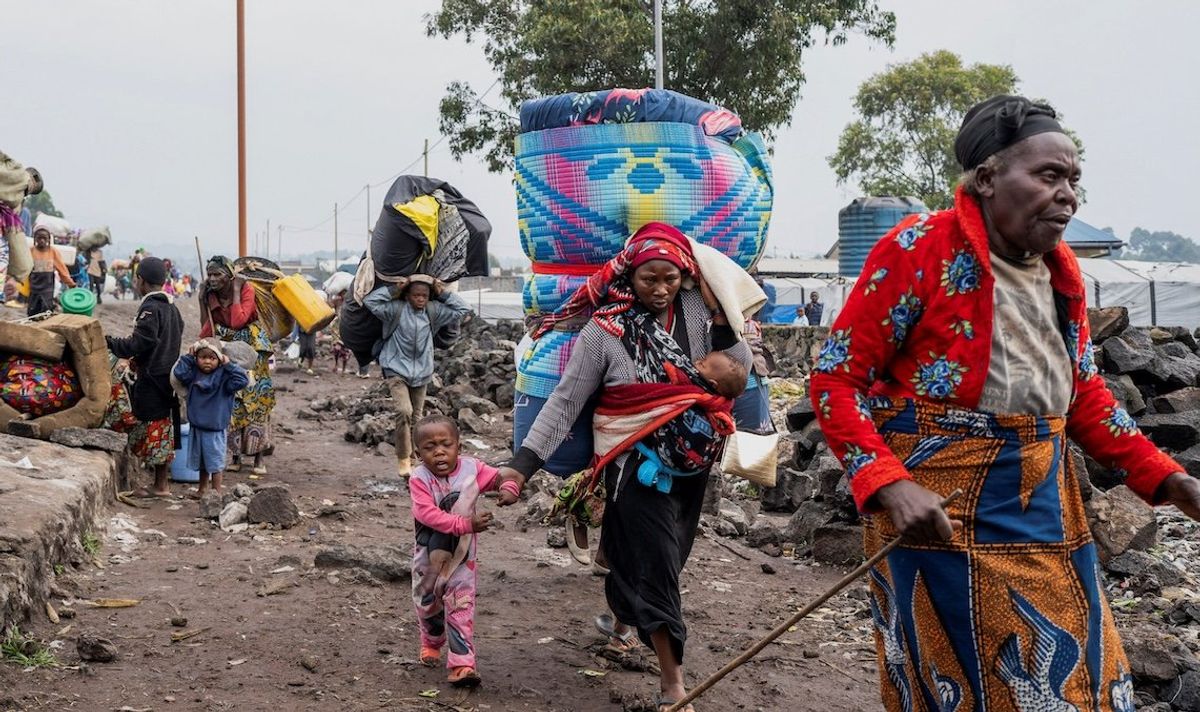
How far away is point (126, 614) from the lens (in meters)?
5.46

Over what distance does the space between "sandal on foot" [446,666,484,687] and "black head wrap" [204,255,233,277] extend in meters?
5.17

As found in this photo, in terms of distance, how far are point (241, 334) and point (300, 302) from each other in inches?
22.2

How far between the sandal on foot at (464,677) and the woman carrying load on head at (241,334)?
16.4 ft

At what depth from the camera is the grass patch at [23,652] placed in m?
4.57

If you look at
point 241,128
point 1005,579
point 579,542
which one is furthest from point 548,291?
point 241,128

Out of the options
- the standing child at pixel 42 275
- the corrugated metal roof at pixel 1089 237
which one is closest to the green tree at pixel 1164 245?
the corrugated metal roof at pixel 1089 237

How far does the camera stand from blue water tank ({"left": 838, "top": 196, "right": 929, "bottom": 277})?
26.4 meters

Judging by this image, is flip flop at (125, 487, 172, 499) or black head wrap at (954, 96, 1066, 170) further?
flip flop at (125, 487, 172, 499)

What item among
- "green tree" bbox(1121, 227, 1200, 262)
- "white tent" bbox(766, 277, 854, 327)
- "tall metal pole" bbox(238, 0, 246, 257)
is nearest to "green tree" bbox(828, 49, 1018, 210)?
"white tent" bbox(766, 277, 854, 327)

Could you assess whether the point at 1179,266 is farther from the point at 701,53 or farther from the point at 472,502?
the point at 472,502

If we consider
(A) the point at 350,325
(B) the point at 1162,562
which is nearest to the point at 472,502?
(B) the point at 1162,562

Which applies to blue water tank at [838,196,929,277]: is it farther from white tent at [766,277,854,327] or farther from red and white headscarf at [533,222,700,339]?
red and white headscarf at [533,222,700,339]

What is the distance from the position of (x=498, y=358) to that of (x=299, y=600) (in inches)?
425

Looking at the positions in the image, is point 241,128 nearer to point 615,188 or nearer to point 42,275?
point 42,275
